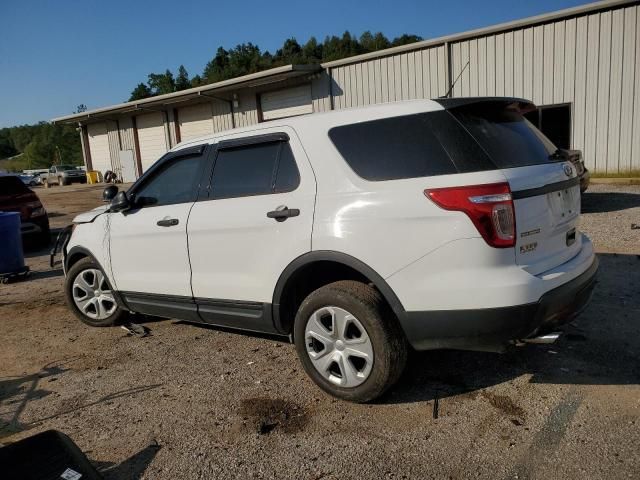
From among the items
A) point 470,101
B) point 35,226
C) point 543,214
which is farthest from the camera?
point 35,226

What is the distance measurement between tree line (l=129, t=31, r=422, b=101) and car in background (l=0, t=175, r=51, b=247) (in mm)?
53170

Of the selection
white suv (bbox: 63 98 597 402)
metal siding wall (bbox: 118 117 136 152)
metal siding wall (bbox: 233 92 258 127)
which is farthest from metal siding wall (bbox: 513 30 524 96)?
metal siding wall (bbox: 118 117 136 152)

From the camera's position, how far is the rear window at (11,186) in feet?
33.8

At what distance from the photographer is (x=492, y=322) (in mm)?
2926

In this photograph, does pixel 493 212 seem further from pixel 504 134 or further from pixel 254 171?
pixel 254 171

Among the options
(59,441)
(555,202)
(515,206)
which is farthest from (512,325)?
(59,441)

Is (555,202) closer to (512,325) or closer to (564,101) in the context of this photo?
(512,325)

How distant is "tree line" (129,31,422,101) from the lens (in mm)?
69688

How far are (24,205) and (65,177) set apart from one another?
33.3 m

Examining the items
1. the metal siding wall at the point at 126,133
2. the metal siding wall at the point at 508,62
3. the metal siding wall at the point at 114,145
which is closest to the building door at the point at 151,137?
the metal siding wall at the point at 126,133

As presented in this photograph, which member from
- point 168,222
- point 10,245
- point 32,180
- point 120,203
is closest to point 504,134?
point 168,222

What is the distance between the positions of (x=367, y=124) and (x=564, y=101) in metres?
13.3

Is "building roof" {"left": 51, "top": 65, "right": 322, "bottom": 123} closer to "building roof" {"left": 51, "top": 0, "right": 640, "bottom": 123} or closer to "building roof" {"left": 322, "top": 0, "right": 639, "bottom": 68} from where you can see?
"building roof" {"left": 51, "top": 0, "right": 640, "bottom": 123}

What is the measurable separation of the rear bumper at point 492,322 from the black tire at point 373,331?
0.11 m
